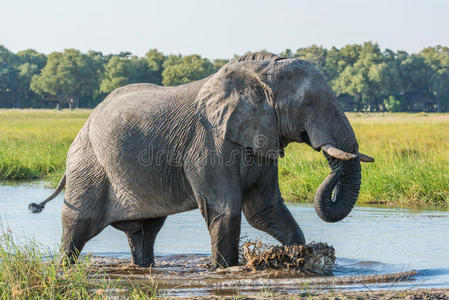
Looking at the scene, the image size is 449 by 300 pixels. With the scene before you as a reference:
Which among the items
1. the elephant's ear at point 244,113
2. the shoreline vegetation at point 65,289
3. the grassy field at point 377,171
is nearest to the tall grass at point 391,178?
the grassy field at point 377,171

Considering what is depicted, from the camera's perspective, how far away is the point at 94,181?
23.0 ft

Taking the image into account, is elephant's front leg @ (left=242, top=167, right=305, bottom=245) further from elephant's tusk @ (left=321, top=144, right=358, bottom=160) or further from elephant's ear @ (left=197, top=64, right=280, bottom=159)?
elephant's tusk @ (left=321, top=144, right=358, bottom=160)

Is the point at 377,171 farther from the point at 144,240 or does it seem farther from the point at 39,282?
the point at 39,282

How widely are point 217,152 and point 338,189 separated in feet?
3.52

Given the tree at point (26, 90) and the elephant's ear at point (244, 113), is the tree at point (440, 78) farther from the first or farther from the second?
the elephant's ear at point (244, 113)

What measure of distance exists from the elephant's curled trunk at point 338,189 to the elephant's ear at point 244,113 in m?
0.48

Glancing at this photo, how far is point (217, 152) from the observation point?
21.1 ft

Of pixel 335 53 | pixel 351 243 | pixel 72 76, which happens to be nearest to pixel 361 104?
pixel 335 53

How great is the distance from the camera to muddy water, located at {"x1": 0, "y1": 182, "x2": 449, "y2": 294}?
6.72m

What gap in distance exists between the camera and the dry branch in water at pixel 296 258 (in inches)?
272

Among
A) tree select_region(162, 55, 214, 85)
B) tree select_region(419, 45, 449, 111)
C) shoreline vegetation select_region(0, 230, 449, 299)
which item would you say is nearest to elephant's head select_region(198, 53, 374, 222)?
shoreline vegetation select_region(0, 230, 449, 299)

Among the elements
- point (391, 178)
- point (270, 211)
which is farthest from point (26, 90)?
point (270, 211)

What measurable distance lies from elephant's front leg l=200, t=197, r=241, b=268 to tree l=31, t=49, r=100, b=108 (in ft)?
293

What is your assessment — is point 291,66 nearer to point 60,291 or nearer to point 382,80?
point 60,291
